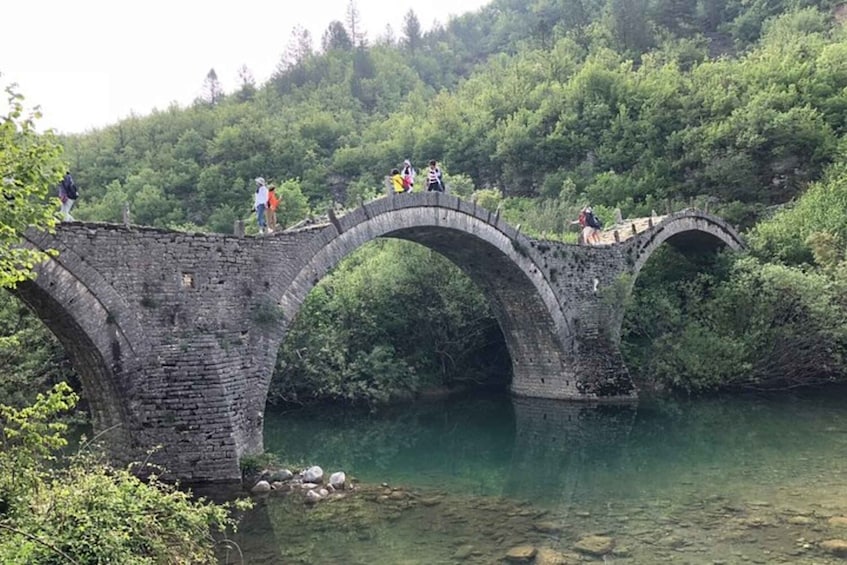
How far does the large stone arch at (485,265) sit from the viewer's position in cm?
1402

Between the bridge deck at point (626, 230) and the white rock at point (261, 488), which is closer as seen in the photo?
the white rock at point (261, 488)

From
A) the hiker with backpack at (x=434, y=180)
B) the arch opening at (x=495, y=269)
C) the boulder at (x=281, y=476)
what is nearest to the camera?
the boulder at (x=281, y=476)

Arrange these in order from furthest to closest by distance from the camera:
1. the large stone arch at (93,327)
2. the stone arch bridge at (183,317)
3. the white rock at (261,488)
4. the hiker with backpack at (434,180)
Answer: the hiker with backpack at (434,180) → the white rock at (261,488) → the stone arch bridge at (183,317) → the large stone arch at (93,327)

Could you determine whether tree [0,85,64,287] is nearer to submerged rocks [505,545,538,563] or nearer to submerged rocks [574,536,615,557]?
submerged rocks [505,545,538,563]

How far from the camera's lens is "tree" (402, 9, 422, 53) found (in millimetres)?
80331

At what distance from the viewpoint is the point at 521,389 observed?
2222 centimetres

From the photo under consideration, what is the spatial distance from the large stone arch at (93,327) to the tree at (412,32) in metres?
74.4

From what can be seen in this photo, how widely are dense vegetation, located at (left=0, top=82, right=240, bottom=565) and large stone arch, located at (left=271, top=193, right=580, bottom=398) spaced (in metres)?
6.80

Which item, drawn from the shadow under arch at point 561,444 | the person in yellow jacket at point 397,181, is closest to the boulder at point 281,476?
the shadow under arch at point 561,444

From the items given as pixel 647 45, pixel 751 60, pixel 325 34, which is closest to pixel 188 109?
pixel 325 34

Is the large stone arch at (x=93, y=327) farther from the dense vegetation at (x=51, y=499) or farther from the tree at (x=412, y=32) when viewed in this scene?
the tree at (x=412, y=32)

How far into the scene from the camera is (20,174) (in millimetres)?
5320

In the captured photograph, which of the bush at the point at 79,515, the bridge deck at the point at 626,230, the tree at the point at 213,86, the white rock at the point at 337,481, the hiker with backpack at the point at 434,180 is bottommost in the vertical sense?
the white rock at the point at 337,481

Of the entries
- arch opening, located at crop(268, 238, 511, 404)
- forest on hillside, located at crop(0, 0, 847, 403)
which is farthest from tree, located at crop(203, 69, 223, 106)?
arch opening, located at crop(268, 238, 511, 404)
